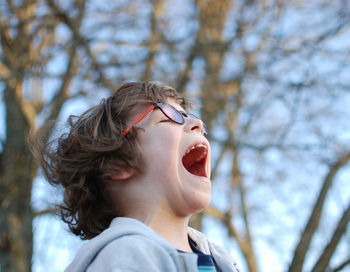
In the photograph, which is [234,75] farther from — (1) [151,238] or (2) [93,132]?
(1) [151,238]

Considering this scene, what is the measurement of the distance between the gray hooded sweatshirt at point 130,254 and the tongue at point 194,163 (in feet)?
1.26

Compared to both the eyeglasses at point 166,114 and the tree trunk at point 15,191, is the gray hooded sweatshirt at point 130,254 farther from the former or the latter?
the tree trunk at point 15,191

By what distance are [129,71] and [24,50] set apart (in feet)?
4.23

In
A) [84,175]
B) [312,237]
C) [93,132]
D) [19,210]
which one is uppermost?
[93,132]

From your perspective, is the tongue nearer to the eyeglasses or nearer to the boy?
the boy

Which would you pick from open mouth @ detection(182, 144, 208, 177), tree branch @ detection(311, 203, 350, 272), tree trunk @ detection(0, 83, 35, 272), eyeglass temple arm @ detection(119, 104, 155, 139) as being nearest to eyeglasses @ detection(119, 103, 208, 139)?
eyeglass temple arm @ detection(119, 104, 155, 139)

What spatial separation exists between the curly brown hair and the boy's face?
6cm

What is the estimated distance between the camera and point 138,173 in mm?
1685

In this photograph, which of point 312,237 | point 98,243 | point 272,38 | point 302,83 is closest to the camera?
point 98,243

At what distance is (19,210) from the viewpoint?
534cm

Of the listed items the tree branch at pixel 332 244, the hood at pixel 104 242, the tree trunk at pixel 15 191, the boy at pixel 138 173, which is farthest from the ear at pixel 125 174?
the tree trunk at pixel 15 191

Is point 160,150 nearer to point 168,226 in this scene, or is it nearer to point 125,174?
point 125,174

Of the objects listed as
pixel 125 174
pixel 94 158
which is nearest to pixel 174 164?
pixel 125 174

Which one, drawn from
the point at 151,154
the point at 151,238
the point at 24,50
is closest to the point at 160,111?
the point at 151,154
